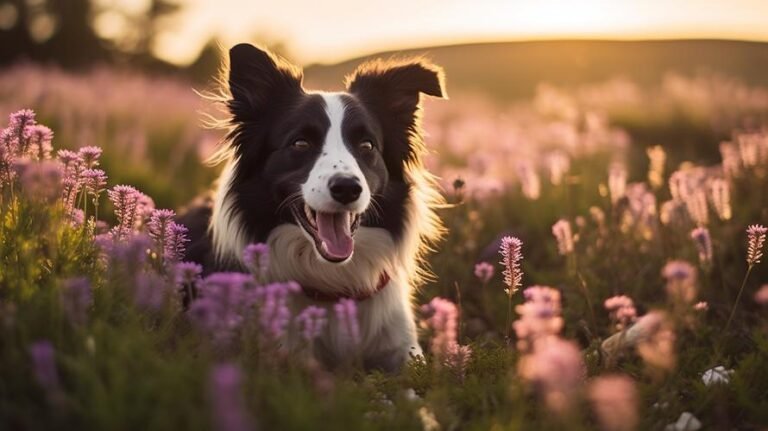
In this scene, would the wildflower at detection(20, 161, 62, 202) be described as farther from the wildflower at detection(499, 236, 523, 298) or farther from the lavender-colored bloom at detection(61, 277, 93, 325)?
the wildflower at detection(499, 236, 523, 298)

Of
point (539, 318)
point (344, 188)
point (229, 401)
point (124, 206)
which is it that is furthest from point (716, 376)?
point (124, 206)

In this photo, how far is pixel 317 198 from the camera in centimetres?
403

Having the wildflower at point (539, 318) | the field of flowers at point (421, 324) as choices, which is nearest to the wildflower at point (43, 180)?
the field of flowers at point (421, 324)

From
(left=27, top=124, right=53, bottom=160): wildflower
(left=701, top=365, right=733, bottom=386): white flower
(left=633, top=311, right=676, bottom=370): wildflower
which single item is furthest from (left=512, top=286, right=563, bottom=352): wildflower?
(left=27, top=124, right=53, bottom=160): wildflower

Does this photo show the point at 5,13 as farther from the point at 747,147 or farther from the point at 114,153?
the point at 747,147

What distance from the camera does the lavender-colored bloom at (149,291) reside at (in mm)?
2596

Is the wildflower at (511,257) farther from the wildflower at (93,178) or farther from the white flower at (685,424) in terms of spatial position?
the wildflower at (93,178)

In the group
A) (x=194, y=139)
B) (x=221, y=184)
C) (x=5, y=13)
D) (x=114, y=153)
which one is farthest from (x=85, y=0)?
(x=221, y=184)

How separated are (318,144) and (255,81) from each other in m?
0.66

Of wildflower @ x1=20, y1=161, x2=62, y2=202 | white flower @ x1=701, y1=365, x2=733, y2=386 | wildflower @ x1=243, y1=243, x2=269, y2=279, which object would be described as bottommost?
white flower @ x1=701, y1=365, x2=733, y2=386

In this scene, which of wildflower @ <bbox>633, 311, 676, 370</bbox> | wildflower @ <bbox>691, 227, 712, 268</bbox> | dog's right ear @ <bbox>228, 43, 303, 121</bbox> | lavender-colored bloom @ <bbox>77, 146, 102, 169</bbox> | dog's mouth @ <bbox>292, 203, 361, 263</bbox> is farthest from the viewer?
dog's right ear @ <bbox>228, 43, 303, 121</bbox>

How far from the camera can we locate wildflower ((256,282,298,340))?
8.32ft

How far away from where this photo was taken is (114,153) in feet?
30.4

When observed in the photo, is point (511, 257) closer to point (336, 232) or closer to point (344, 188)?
point (344, 188)
